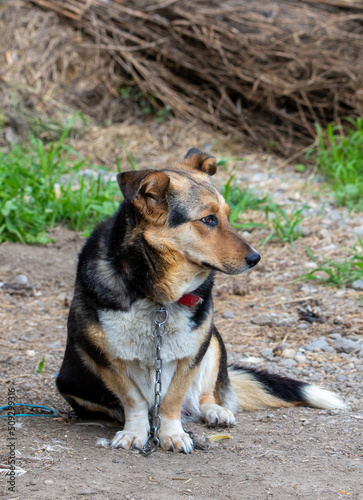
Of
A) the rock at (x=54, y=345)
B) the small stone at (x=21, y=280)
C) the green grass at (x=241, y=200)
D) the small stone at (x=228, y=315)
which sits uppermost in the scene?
the green grass at (x=241, y=200)

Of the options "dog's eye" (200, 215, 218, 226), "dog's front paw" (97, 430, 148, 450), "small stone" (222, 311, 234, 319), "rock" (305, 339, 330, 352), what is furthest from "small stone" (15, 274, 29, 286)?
"dog's eye" (200, 215, 218, 226)

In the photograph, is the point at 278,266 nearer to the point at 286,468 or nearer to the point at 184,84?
the point at 286,468

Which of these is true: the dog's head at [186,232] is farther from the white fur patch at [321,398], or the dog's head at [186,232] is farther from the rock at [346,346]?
the rock at [346,346]

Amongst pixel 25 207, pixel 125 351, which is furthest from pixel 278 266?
pixel 125 351

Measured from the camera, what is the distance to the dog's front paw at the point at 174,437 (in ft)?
9.80

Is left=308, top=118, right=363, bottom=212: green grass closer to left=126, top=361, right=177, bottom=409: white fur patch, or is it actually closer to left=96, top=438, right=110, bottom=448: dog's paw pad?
left=126, top=361, right=177, bottom=409: white fur patch

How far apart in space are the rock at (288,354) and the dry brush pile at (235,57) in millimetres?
4499

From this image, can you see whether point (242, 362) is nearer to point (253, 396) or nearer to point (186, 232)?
point (253, 396)

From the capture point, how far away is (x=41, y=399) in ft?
11.9

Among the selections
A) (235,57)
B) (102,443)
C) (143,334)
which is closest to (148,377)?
(143,334)

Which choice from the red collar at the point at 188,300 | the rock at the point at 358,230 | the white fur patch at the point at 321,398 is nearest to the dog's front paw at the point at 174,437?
the red collar at the point at 188,300

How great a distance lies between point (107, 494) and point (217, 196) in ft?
5.18

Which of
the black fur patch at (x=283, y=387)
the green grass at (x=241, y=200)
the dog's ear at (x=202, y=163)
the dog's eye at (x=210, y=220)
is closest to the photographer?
the dog's eye at (x=210, y=220)

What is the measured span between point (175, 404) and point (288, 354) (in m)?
1.43
